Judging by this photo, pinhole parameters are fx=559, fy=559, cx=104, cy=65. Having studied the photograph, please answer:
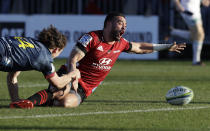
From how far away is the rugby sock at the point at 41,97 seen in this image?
23.5 feet

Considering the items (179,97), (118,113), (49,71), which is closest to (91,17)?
(179,97)

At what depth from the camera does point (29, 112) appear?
6.62 m

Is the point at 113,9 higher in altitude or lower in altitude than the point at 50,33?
lower

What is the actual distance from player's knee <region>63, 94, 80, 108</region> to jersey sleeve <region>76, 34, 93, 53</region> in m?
0.62

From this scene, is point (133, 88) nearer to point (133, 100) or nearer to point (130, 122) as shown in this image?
point (133, 100)

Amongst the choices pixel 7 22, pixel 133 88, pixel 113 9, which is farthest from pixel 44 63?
pixel 113 9

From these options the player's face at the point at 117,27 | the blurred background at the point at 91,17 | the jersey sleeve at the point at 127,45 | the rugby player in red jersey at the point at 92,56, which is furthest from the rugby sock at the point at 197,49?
the player's face at the point at 117,27

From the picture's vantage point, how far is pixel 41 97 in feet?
23.7

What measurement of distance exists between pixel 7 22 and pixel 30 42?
13781mm

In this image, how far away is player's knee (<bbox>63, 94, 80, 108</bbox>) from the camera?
7234 mm

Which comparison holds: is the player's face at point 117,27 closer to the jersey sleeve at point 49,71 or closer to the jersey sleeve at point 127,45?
the jersey sleeve at point 127,45

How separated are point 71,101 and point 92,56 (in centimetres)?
70

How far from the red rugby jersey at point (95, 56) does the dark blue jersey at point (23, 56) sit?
0.92m

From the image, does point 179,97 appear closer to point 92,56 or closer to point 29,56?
point 92,56
